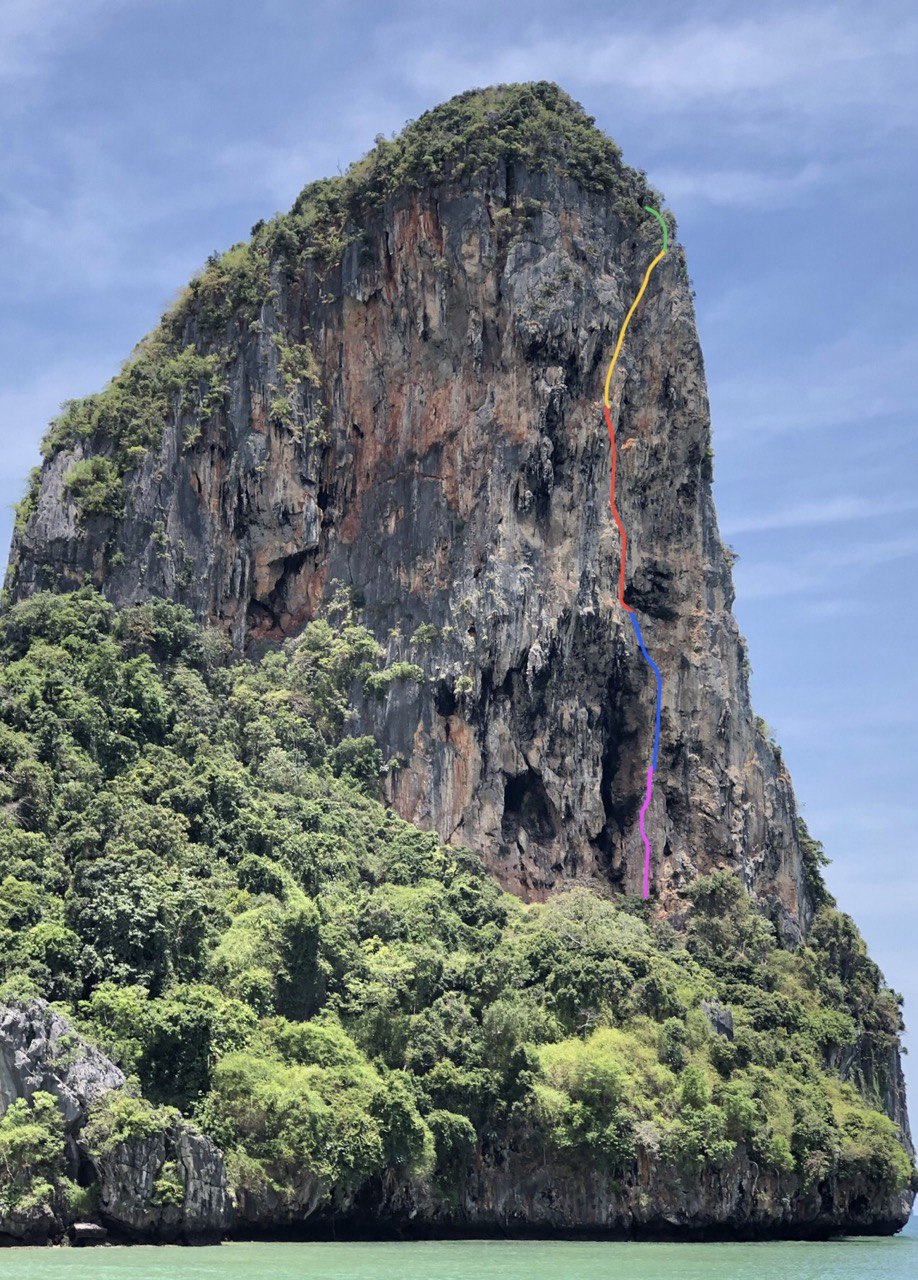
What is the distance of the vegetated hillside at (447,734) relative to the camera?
46219 mm

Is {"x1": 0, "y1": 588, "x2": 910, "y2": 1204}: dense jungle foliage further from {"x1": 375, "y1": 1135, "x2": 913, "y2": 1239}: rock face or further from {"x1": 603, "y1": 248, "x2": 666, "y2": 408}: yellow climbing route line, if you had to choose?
{"x1": 603, "y1": 248, "x2": 666, "y2": 408}: yellow climbing route line

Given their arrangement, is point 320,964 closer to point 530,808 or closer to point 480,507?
point 530,808

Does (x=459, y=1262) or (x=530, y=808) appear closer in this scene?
(x=459, y=1262)

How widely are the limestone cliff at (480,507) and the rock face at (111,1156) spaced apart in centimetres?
2275

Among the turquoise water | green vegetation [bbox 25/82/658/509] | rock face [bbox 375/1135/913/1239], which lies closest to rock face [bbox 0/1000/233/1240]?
the turquoise water

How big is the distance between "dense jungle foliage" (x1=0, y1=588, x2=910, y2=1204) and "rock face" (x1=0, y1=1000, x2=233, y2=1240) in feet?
1.04

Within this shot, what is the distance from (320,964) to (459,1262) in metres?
10.9

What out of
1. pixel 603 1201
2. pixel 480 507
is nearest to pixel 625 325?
pixel 480 507

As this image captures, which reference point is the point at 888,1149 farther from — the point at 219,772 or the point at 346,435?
the point at 346,435

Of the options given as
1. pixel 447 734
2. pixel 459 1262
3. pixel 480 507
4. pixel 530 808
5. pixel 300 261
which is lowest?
pixel 459 1262

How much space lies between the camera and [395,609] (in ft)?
210

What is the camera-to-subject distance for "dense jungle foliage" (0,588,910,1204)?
4147cm

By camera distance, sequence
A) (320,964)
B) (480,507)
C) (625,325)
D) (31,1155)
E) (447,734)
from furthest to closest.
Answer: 1. (625,325)
2. (480,507)
3. (447,734)
4. (320,964)
5. (31,1155)

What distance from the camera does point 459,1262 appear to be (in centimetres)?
3756
